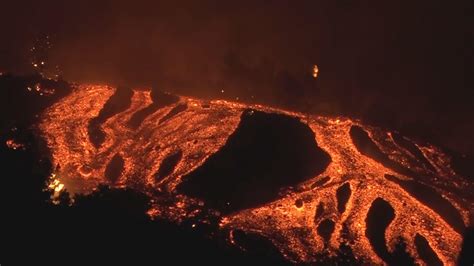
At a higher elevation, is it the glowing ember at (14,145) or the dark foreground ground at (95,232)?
the glowing ember at (14,145)

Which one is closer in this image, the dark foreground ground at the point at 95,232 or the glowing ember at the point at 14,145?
the dark foreground ground at the point at 95,232

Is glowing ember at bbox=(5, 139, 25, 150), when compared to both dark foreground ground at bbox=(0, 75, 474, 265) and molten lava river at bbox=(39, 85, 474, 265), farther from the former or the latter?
molten lava river at bbox=(39, 85, 474, 265)

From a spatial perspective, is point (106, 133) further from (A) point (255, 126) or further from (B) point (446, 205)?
(B) point (446, 205)

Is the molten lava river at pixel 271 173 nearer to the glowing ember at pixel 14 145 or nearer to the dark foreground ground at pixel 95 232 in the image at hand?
the dark foreground ground at pixel 95 232

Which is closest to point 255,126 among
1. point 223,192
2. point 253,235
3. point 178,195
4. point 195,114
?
point 195,114

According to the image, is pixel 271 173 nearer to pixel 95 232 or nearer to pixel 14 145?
pixel 14 145

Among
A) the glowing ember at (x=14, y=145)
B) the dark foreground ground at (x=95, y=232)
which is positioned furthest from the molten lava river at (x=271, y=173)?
the glowing ember at (x=14, y=145)

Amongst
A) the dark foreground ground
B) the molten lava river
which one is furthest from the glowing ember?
the molten lava river

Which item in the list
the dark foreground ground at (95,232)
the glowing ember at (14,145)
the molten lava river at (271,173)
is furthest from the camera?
the molten lava river at (271,173)

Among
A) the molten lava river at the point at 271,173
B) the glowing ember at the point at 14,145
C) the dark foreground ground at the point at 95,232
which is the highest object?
the molten lava river at the point at 271,173
